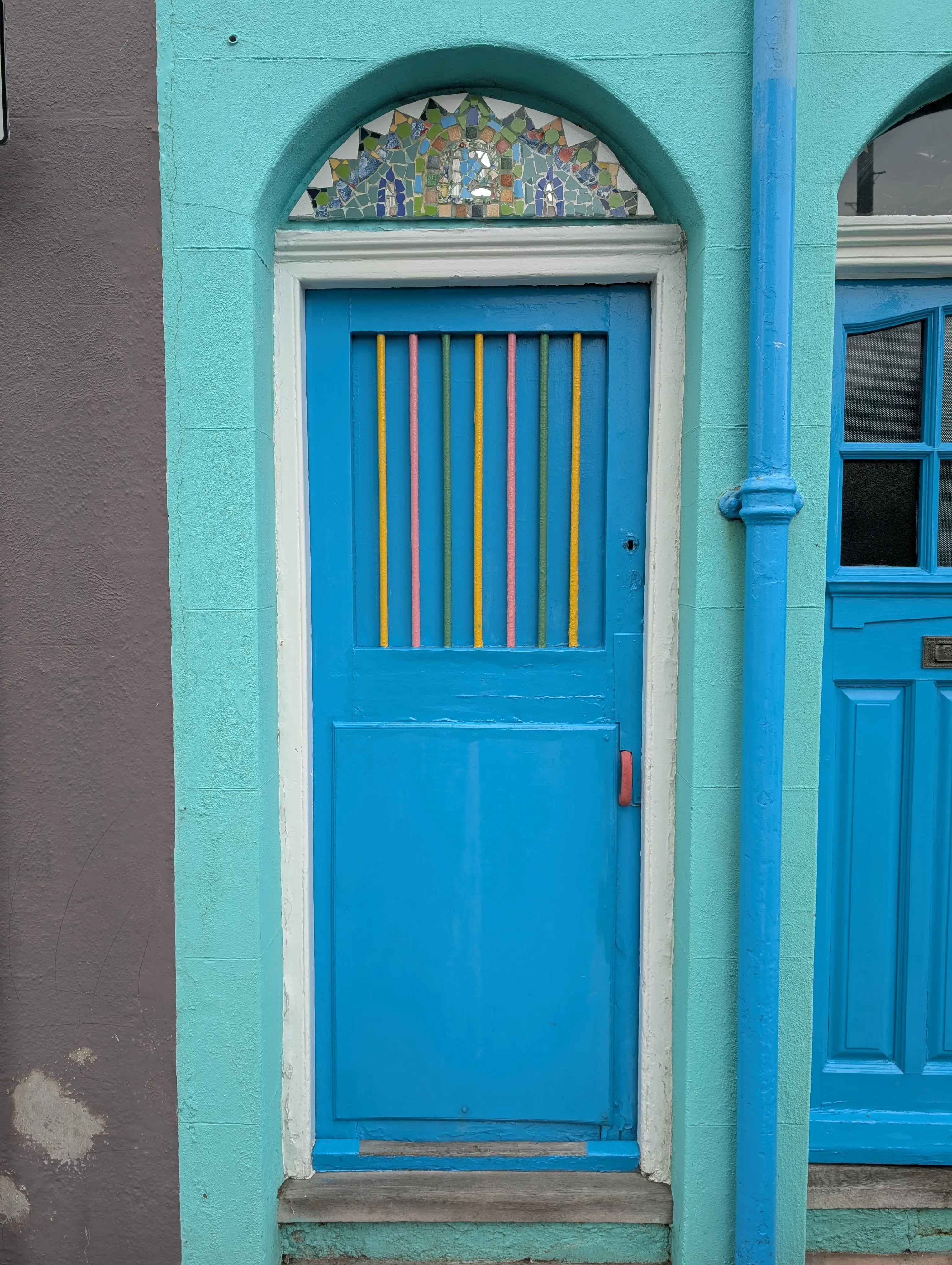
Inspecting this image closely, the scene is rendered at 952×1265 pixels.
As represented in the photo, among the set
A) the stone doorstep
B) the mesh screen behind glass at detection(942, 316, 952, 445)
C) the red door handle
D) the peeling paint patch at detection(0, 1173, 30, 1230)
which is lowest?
the stone doorstep

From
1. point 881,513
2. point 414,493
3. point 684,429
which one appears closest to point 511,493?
point 414,493

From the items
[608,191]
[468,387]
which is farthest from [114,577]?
[608,191]

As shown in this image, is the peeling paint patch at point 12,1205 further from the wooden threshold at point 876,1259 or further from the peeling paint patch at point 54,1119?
the wooden threshold at point 876,1259

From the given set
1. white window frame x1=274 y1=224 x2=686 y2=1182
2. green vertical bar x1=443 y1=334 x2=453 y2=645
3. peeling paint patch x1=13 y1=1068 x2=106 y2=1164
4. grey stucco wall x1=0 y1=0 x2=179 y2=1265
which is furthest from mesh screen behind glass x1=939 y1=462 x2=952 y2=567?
peeling paint patch x1=13 y1=1068 x2=106 y2=1164

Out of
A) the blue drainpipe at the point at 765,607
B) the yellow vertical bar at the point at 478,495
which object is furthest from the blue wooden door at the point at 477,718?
the blue drainpipe at the point at 765,607

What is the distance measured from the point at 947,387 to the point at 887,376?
0.58 ft

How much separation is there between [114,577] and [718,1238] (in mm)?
2326

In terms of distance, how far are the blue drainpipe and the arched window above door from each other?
0.45 m

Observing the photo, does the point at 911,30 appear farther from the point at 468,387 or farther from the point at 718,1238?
the point at 718,1238

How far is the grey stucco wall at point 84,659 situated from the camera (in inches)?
81.5

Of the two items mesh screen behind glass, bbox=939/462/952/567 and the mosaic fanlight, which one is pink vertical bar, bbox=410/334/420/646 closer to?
the mosaic fanlight

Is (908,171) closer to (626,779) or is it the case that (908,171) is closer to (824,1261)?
(626,779)

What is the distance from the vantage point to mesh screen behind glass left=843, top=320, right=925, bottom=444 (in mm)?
2316

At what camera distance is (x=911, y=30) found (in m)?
1.96
